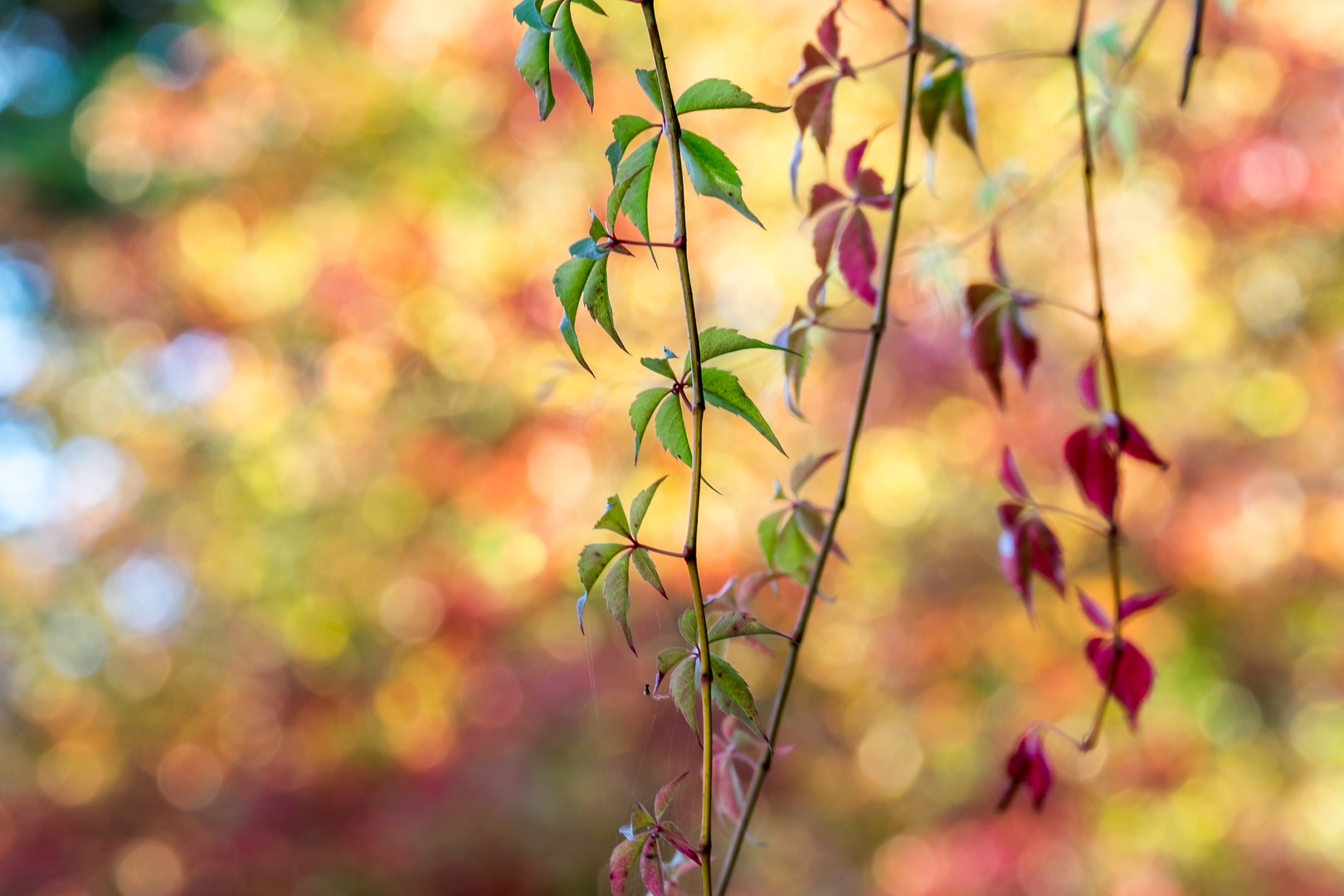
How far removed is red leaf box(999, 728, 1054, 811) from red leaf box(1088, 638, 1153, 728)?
0.04 m

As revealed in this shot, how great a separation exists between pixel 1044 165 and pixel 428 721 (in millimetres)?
1820

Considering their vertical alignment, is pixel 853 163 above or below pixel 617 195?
above

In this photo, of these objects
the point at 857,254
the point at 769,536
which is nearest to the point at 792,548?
the point at 769,536

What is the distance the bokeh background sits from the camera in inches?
85.7

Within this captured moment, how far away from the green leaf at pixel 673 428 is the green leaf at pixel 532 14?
0.30 ft

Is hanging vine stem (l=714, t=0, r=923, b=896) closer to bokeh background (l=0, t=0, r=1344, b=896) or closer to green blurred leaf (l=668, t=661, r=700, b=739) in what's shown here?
green blurred leaf (l=668, t=661, r=700, b=739)

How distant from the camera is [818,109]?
41cm

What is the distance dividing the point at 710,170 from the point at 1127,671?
0.32 m

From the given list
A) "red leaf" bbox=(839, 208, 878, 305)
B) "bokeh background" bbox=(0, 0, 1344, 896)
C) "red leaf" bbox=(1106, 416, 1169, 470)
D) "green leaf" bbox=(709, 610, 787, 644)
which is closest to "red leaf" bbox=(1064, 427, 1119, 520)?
"red leaf" bbox=(1106, 416, 1169, 470)

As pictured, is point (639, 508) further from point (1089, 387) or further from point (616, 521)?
point (1089, 387)

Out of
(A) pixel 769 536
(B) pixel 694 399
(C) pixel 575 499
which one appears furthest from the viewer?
(C) pixel 575 499

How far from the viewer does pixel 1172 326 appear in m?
2.37

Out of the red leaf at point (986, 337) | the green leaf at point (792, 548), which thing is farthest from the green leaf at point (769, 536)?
the red leaf at point (986, 337)

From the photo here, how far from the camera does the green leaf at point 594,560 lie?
257 millimetres
